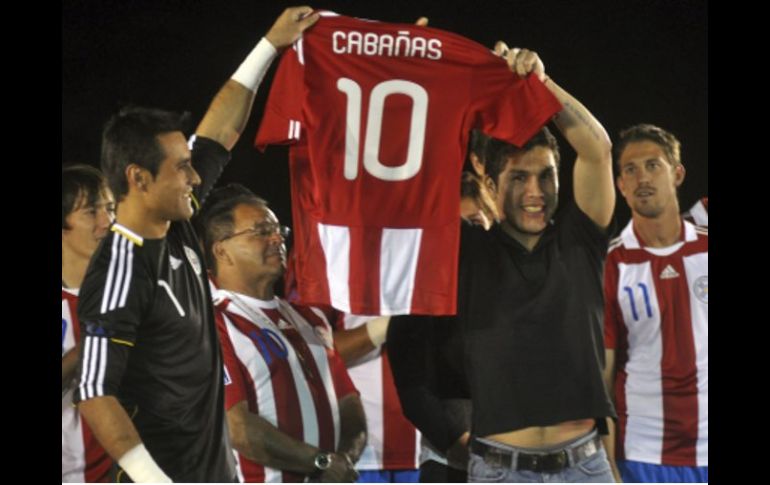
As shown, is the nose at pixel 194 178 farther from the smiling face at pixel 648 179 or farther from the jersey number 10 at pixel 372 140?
the smiling face at pixel 648 179

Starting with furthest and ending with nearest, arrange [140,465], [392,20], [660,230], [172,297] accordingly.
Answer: [660,230] < [392,20] < [172,297] < [140,465]

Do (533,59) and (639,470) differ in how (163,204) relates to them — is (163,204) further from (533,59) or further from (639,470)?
(639,470)

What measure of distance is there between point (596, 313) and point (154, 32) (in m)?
1.56

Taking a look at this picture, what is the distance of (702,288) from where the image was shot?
3.36m

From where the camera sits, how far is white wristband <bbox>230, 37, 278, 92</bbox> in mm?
3174

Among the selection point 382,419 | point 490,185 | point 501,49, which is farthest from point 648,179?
point 382,419

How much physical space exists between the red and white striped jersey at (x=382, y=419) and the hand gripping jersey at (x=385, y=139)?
230 mm

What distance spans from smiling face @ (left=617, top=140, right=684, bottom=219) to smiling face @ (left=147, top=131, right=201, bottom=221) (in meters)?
1.28

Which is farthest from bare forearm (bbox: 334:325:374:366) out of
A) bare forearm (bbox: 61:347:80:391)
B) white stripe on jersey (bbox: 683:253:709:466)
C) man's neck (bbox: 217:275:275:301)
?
white stripe on jersey (bbox: 683:253:709:466)

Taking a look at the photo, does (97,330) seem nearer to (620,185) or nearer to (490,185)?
(490,185)

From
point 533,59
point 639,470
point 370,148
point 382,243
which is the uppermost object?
point 533,59

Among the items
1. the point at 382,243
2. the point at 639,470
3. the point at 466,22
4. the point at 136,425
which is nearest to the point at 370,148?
the point at 382,243

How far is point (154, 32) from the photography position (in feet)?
10.9

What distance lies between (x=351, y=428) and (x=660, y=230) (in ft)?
3.66
